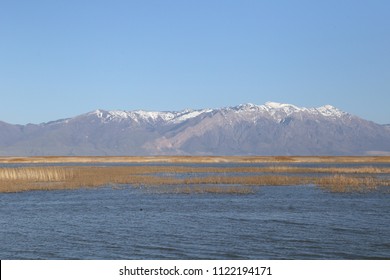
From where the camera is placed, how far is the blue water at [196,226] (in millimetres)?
29203

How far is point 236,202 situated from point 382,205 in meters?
10.8

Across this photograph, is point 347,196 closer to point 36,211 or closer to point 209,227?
point 209,227

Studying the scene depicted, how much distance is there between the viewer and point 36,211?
4453 cm

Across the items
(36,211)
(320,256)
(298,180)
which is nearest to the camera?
(320,256)

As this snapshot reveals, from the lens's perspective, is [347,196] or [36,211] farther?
[347,196]

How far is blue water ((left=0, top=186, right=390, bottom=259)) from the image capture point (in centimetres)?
2920

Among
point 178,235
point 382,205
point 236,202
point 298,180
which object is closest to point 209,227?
point 178,235

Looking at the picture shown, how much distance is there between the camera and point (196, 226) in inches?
1439

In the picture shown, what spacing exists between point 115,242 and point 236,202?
19299 mm

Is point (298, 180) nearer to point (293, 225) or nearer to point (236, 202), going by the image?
point (236, 202)

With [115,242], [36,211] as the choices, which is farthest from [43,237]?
[36,211]

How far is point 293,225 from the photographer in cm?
3703
